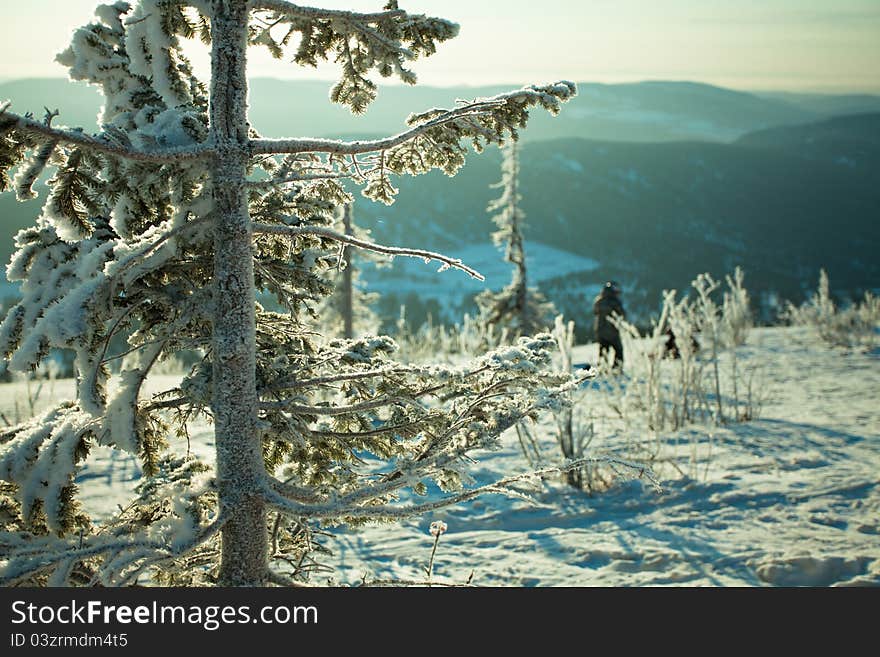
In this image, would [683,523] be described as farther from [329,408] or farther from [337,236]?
[337,236]

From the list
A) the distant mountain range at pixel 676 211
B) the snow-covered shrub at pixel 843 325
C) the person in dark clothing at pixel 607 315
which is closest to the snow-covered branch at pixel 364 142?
the person in dark clothing at pixel 607 315

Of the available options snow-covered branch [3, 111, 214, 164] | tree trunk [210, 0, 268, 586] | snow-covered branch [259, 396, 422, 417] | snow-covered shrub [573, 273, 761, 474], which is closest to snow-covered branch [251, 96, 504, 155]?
tree trunk [210, 0, 268, 586]

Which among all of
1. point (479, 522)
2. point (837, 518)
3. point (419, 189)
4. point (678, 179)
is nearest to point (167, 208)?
point (479, 522)

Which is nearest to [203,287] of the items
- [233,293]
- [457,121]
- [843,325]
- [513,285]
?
[233,293]

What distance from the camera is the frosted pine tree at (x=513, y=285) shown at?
1667 centimetres

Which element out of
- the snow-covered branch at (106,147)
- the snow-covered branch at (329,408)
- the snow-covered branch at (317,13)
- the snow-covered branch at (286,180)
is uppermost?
the snow-covered branch at (317,13)

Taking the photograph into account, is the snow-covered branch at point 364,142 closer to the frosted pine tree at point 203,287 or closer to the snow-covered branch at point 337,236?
the frosted pine tree at point 203,287

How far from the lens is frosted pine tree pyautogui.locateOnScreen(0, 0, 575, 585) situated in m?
2.24

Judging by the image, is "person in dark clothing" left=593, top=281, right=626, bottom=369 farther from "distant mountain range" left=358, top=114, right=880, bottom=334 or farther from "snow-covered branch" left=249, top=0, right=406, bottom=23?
"distant mountain range" left=358, top=114, right=880, bottom=334

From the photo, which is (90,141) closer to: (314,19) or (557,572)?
(314,19)

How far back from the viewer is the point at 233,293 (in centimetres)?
238

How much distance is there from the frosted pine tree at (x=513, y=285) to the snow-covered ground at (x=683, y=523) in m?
10.3

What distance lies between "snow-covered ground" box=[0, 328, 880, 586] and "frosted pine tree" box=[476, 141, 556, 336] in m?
10.3

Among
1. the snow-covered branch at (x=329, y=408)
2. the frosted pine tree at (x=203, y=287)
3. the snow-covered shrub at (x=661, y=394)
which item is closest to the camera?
the frosted pine tree at (x=203, y=287)
